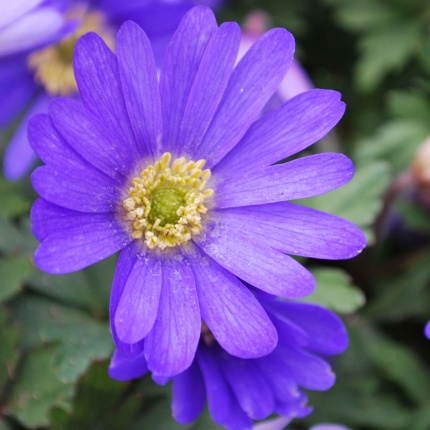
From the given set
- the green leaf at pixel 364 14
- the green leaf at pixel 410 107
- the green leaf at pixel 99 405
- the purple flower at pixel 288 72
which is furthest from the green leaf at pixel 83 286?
the green leaf at pixel 364 14

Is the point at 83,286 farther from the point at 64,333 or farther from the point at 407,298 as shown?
the point at 407,298

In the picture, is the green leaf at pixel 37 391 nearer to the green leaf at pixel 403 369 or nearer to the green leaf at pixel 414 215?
the green leaf at pixel 403 369

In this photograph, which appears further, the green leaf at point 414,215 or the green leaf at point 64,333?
the green leaf at point 414,215

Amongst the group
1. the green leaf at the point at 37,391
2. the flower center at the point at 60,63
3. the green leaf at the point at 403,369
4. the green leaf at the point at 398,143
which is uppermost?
the flower center at the point at 60,63

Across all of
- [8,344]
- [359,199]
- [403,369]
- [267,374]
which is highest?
[8,344]

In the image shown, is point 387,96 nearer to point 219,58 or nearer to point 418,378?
point 418,378

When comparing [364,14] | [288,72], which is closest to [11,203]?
[288,72]

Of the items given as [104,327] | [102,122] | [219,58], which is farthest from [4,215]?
[219,58]
